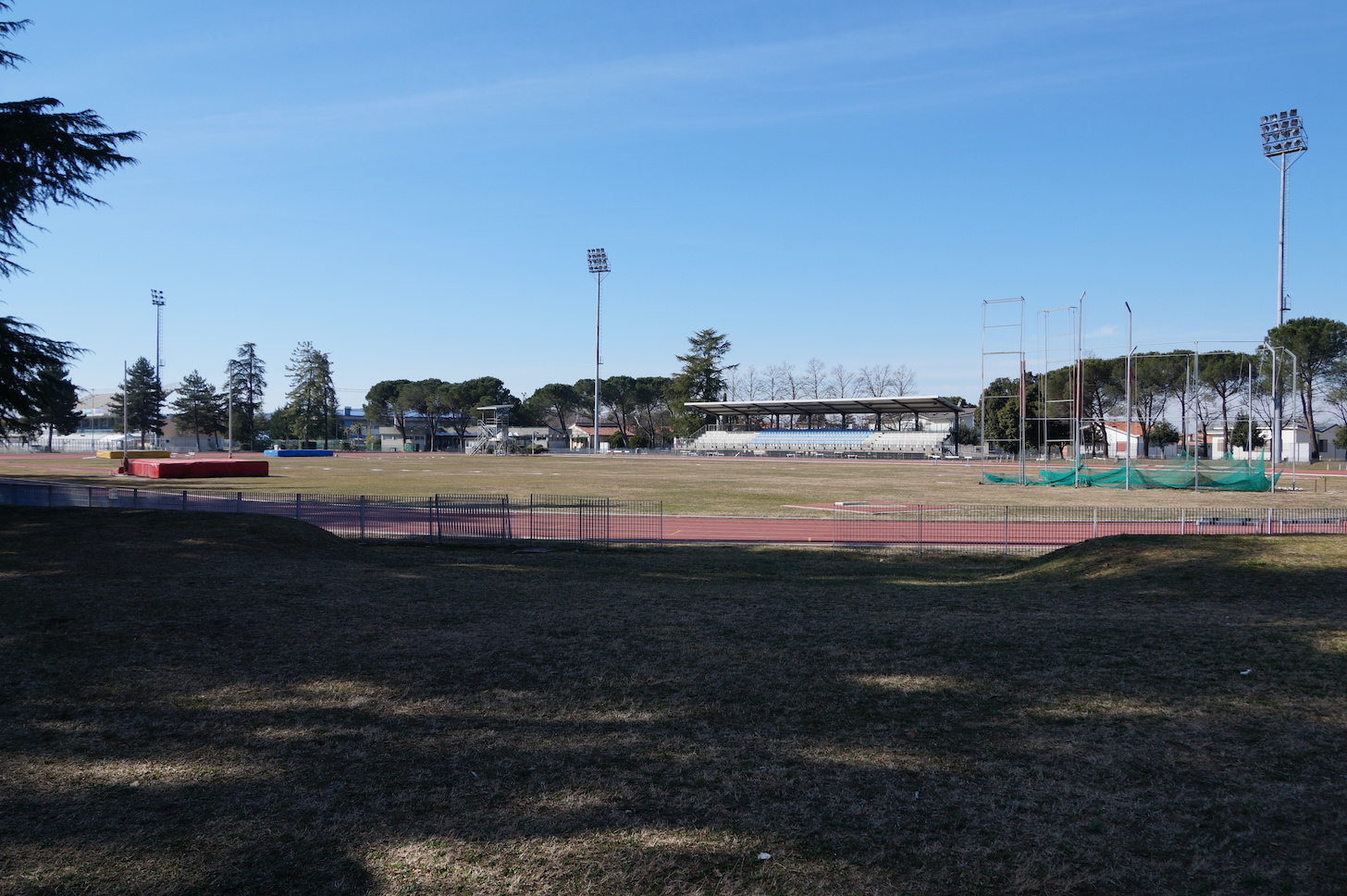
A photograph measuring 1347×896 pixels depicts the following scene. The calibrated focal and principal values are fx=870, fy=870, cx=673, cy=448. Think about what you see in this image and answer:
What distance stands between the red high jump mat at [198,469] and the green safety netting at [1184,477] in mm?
45938

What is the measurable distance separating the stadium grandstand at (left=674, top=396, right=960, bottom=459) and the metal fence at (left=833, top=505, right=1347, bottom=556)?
2983 inches

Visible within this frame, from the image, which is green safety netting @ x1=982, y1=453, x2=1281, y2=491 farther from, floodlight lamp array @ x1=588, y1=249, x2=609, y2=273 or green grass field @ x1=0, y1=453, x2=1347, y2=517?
floodlight lamp array @ x1=588, y1=249, x2=609, y2=273

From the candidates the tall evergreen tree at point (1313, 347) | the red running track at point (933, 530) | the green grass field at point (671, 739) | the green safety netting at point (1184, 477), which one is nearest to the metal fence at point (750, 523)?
the red running track at point (933, 530)

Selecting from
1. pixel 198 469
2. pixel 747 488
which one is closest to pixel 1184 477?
pixel 747 488

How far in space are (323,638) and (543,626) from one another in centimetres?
252

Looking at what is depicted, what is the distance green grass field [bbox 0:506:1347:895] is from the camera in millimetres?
4918

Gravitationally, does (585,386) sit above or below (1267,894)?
above

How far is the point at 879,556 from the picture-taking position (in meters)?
20.5

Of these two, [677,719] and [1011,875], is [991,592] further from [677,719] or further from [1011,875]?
[1011,875]

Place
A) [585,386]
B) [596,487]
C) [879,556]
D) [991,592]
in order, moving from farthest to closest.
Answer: [585,386], [596,487], [879,556], [991,592]

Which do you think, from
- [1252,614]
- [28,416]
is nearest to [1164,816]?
[1252,614]

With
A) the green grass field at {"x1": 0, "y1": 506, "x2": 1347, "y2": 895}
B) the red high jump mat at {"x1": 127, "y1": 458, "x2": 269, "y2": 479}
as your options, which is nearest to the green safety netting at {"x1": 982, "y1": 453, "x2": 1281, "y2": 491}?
the green grass field at {"x1": 0, "y1": 506, "x2": 1347, "y2": 895}

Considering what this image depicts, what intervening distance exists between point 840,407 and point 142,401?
313ft

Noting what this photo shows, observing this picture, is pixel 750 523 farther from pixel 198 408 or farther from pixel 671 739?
pixel 198 408
